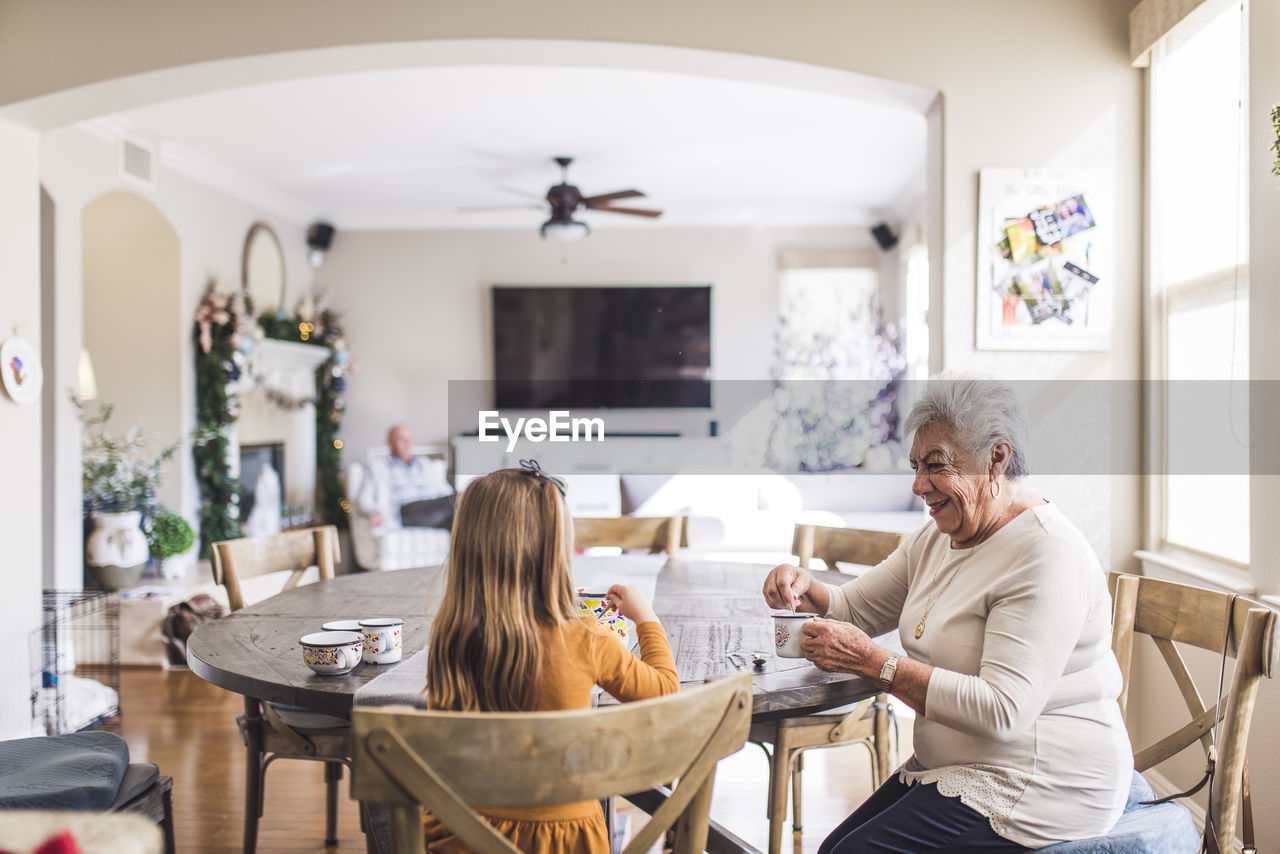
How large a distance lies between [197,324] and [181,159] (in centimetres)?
98

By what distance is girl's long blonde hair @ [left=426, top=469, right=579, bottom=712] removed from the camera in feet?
4.02

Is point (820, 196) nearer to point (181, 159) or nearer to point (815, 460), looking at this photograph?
point (815, 460)

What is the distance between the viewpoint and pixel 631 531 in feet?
9.80

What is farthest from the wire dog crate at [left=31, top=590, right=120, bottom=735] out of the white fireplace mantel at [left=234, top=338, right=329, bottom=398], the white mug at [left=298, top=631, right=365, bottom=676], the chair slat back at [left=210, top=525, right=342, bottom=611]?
the white mug at [left=298, top=631, right=365, bottom=676]

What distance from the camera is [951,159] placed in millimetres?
2547

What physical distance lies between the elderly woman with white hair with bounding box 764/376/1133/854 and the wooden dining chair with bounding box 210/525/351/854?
1098 mm

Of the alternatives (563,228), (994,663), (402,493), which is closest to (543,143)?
(563,228)

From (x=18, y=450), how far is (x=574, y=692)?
262 cm

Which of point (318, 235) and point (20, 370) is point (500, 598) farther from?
point (318, 235)

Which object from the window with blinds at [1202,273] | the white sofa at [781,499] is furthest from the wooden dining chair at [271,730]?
the white sofa at [781,499]

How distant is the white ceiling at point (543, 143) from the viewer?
4.50 metres

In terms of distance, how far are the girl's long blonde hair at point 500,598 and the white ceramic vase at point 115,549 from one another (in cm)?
382

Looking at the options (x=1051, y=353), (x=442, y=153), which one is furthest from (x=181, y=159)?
(x=1051, y=353)

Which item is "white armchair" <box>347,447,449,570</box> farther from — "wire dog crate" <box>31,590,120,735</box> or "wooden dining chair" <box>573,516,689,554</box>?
"wooden dining chair" <box>573,516,689,554</box>
